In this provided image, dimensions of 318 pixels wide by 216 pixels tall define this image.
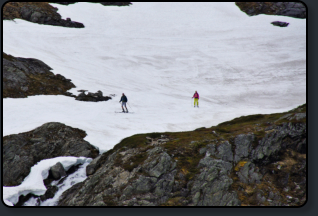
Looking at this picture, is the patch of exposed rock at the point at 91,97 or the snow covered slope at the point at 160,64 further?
the patch of exposed rock at the point at 91,97

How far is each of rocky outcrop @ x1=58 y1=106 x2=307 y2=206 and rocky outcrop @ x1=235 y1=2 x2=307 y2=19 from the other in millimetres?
74388

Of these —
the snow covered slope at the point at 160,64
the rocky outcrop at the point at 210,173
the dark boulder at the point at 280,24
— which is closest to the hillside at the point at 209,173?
the rocky outcrop at the point at 210,173

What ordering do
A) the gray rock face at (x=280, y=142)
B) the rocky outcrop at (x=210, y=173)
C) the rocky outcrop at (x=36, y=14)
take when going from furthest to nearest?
the rocky outcrop at (x=36, y=14) → the gray rock face at (x=280, y=142) → the rocky outcrop at (x=210, y=173)

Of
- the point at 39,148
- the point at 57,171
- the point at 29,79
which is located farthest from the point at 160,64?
the point at 57,171

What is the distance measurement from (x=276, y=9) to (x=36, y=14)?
232 ft

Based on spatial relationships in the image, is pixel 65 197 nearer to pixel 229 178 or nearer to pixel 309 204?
pixel 229 178

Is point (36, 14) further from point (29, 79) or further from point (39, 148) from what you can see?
point (39, 148)

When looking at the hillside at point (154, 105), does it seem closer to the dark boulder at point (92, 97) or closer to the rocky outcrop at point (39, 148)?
the rocky outcrop at point (39, 148)

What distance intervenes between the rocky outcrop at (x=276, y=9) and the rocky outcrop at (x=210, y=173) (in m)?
74.4

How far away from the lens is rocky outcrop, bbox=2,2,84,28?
206 feet

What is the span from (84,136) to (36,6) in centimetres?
6165

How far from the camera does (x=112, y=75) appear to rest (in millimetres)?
45844

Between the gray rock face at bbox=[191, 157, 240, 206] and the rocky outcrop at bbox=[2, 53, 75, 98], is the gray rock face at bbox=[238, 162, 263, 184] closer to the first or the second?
the gray rock face at bbox=[191, 157, 240, 206]

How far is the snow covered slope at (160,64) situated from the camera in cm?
2652
